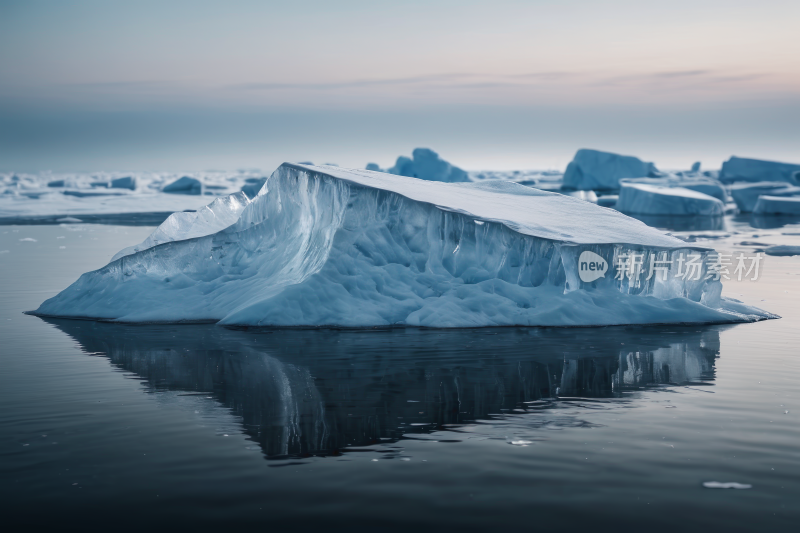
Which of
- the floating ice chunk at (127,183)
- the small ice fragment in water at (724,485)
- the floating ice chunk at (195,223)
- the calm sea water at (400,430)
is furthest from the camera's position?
the floating ice chunk at (127,183)

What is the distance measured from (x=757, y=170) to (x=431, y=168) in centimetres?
2500

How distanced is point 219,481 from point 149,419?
180 cm

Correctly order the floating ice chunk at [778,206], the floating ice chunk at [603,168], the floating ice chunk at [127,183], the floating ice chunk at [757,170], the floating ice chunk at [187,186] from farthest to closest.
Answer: the floating ice chunk at [127,183], the floating ice chunk at [603,168], the floating ice chunk at [187,186], the floating ice chunk at [757,170], the floating ice chunk at [778,206]

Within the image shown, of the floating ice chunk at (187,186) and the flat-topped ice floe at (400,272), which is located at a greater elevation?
the floating ice chunk at (187,186)

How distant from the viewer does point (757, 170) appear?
59.0 metres

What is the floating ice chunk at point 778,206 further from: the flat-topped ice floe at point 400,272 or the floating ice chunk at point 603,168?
the flat-topped ice floe at point 400,272

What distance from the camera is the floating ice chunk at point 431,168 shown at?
200 feet

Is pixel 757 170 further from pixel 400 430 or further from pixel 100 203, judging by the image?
pixel 400 430

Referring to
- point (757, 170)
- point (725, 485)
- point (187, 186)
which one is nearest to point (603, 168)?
point (757, 170)

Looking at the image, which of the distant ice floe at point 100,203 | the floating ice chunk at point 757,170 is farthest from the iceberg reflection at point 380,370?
the floating ice chunk at point 757,170

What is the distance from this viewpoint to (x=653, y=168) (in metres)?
74.1

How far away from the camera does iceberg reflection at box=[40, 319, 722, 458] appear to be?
267 inches

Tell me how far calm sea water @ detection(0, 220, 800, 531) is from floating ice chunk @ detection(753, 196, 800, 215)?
31.9 metres

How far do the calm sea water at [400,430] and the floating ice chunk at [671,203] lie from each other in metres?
30.3
